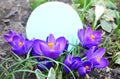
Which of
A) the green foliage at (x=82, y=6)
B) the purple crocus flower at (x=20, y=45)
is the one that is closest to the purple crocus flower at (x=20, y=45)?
the purple crocus flower at (x=20, y=45)

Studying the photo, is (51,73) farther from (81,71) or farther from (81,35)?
(81,35)

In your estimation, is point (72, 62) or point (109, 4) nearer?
point (72, 62)

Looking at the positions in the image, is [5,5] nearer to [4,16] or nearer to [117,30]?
[4,16]

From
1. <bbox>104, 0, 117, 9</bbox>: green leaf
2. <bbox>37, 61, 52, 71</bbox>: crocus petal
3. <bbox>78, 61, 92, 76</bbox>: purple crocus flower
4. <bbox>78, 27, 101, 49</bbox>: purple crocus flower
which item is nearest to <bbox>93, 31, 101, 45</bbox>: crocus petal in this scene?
<bbox>78, 27, 101, 49</bbox>: purple crocus flower

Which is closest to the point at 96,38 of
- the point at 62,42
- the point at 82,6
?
the point at 62,42

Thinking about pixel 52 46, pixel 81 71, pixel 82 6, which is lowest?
pixel 81 71

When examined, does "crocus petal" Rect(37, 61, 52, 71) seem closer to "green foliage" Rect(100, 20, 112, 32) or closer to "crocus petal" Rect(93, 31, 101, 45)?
"crocus petal" Rect(93, 31, 101, 45)

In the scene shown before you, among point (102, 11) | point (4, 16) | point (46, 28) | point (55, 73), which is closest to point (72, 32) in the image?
point (46, 28)

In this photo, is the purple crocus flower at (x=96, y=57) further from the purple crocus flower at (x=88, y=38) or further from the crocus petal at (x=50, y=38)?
the crocus petal at (x=50, y=38)
